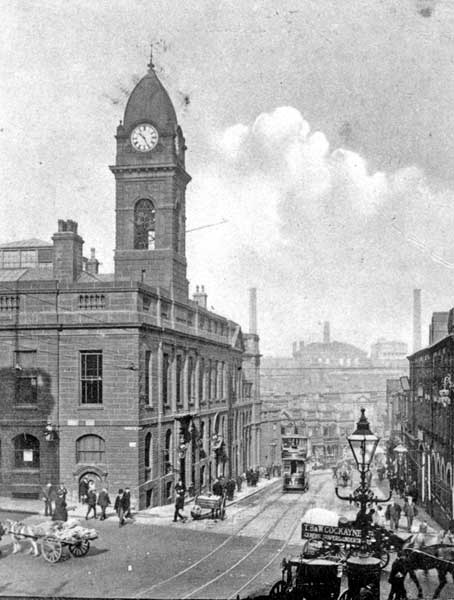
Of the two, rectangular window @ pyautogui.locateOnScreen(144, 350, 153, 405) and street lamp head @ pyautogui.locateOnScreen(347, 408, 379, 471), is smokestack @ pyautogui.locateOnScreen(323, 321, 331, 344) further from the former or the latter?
street lamp head @ pyautogui.locateOnScreen(347, 408, 379, 471)

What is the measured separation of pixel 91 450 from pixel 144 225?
14.1 metres

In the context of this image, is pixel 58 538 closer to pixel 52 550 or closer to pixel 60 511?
pixel 52 550

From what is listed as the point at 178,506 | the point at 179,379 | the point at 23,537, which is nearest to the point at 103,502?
the point at 178,506

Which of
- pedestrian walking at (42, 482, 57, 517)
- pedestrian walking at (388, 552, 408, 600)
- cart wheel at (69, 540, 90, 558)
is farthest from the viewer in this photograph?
pedestrian walking at (42, 482, 57, 517)

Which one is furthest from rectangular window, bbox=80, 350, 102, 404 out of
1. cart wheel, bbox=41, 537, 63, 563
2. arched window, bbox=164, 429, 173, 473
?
cart wheel, bbox=41, 537, 63, 563

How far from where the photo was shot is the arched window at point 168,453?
34.7m

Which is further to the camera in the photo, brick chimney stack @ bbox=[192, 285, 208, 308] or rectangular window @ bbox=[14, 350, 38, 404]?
brick chimney stack @ bbox=[192, 285, 208, 308]

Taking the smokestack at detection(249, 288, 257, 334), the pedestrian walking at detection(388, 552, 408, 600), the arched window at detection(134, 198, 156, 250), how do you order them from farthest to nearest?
1. the smokestack at detection(249, 288, 257, 334)
2. the arched window at detection(134, 198, 156, 250)
3. the pedestrian walking at detection(388, 552, 408, 600)

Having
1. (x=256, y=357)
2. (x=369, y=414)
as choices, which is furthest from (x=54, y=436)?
(x=369, y=414)

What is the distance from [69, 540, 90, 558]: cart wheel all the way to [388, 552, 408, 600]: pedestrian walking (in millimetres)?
8496

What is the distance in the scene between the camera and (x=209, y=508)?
1119 inches

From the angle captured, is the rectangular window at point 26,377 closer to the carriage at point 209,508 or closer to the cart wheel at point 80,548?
the carriage at point 209,508

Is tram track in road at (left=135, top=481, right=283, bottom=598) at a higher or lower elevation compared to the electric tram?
higher

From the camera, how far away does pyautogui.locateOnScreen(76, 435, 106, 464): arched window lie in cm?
3075
